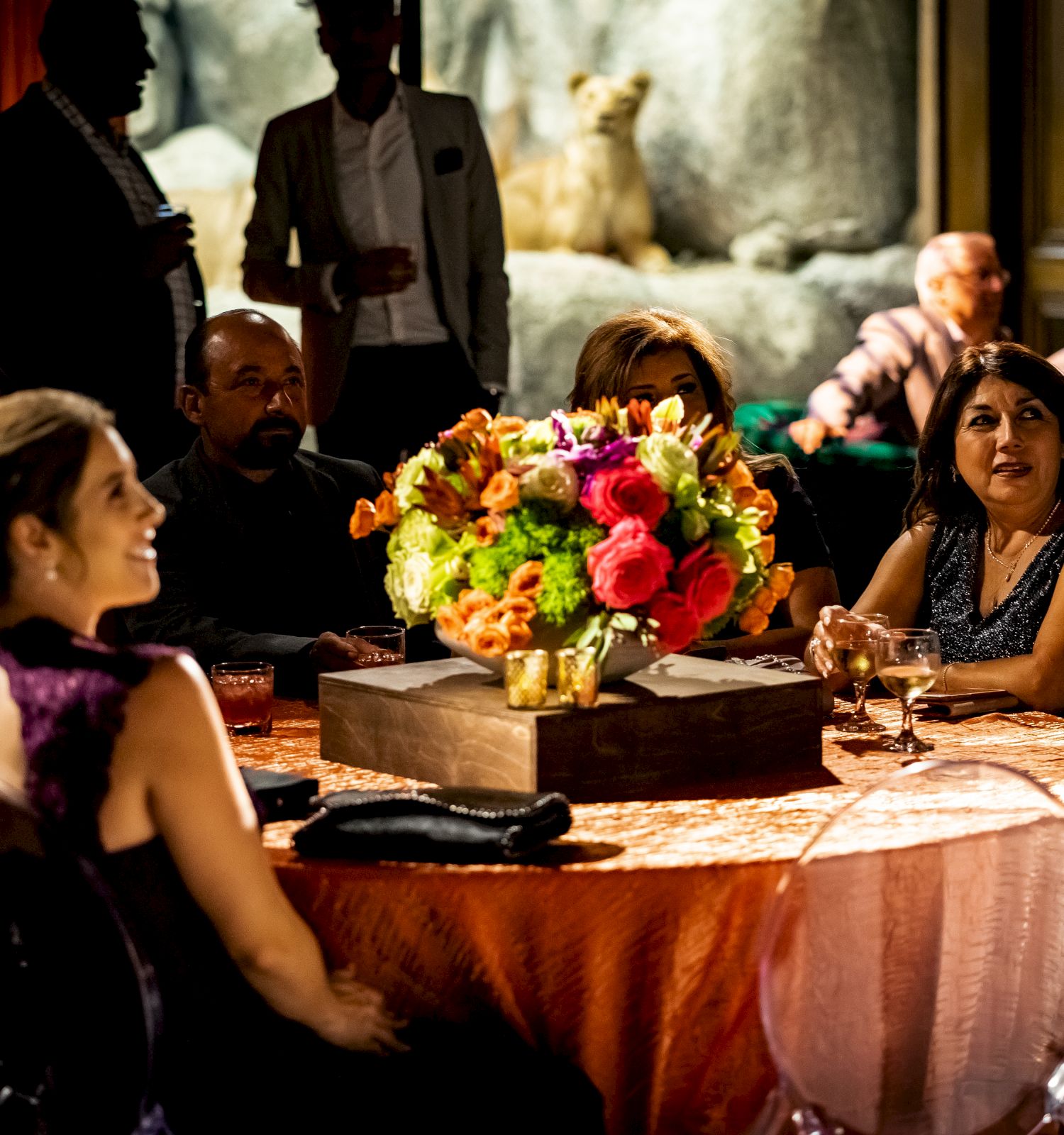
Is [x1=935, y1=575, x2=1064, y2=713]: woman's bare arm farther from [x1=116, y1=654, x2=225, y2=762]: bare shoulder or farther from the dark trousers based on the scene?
the dark trousers

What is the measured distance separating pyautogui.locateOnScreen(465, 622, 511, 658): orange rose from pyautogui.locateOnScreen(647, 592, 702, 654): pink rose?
19cm

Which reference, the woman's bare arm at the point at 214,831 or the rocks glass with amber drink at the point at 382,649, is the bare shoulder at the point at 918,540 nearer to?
the rocks glass with amber drink at the point at 382,649

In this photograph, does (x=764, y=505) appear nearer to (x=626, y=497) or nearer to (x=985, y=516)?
(x=626, y=497)

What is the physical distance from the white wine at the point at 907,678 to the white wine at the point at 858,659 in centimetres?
6

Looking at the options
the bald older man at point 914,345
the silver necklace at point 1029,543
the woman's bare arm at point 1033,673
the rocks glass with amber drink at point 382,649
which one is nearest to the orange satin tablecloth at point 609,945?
the rocks glass with amber drink at point 382,649

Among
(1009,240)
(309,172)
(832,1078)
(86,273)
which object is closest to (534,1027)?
(832,1078)

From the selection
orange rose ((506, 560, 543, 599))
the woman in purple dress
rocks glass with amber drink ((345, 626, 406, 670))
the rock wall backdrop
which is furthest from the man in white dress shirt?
the woman in purple dress

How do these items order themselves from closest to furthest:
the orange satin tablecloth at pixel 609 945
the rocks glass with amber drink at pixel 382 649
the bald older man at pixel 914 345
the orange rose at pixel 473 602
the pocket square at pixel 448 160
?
the orange satin tablecloth at pixel 609 945 < the orange rose at pixel 473 602 < the rocks glass with amber drink at pixel 382 649 < the pocket square at pixel 448 160 < the bald older man at pixel 914 345

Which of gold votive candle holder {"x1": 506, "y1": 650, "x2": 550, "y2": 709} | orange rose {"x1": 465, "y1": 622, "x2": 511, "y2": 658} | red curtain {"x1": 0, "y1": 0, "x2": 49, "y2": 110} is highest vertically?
red curtain {"x1": 0, "y1": 0, "x2": 49, "y2": 110}

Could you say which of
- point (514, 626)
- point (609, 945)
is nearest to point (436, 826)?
point (609, 945)

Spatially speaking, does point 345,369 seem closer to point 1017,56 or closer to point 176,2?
point 176,2

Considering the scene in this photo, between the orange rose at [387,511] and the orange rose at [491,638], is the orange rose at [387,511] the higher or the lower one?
the higher one

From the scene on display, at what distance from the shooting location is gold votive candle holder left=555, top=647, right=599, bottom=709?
2033mm

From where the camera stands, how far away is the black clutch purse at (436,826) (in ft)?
5.84
